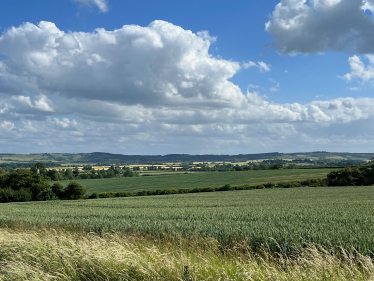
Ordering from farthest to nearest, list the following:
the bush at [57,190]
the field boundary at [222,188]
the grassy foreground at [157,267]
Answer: the field boundary at [222,188], the bush at [57,190], the grassy foreground at [157,267]

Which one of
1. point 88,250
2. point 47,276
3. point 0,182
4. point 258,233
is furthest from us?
point 0,182

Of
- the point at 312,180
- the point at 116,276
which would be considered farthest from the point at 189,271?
the point at 312,180

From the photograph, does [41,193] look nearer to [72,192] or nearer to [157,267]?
[72,192]

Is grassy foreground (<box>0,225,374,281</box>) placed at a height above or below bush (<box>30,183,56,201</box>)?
above

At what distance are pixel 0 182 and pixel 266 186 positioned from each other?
60.1 m

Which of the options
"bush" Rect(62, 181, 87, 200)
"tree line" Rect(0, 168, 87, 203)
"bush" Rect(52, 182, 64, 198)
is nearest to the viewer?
"tree line" Rect(0, 168, 87, 203)

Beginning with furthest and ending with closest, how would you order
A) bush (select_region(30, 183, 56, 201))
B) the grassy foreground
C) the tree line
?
bush (select_region(30, 183, 56, 201)), the tree line, the grassy foreground

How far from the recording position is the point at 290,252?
924 cm

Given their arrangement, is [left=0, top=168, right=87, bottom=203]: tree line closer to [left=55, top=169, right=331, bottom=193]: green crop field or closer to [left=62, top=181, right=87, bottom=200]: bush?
[left=62, top=181, right=87, bottom=200]: bush

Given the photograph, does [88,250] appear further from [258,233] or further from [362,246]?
[362,246]

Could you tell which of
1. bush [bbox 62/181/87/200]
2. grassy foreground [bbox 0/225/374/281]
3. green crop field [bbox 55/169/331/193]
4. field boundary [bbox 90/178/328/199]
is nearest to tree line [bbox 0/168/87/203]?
bush [bbox 62/181/87/200]

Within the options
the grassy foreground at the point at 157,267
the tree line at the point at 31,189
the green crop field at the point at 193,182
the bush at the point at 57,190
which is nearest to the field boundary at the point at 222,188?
the tree line at the point at 31,189

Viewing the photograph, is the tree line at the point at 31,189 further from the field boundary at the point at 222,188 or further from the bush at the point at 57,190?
the field boundary at the point at 222,188

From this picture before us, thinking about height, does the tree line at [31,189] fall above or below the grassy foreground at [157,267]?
below
